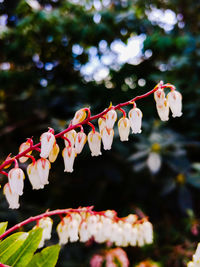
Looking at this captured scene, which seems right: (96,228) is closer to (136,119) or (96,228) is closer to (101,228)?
(101,228)

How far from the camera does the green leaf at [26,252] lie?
726 mm

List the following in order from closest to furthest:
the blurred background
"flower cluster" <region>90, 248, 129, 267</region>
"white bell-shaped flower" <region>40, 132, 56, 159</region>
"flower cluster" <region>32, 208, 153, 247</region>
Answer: "white bell-shaped flower" <region>40, 132, 56, 159</region>, "flower cluster" <region>32, 208, 153, 247</region>, "flower cluster" <region>90, 248, 129, 267</region>, the blurred background

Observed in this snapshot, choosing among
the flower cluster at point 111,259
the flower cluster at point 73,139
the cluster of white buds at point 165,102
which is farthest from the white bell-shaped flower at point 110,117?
the flower cluster at point 111,259

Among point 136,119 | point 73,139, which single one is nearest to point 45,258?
point 73,139

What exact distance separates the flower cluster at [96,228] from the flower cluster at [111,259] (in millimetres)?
643

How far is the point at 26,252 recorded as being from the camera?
2.40 ft

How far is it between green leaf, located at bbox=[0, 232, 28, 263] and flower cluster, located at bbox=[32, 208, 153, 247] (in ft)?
0.63

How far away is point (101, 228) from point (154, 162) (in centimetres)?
87

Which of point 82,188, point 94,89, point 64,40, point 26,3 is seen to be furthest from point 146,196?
point 26,3

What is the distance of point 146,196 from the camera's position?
2.29 meters

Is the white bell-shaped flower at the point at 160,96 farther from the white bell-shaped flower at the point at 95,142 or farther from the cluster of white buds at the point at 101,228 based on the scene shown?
the cluster of white buds at the point at 101,228

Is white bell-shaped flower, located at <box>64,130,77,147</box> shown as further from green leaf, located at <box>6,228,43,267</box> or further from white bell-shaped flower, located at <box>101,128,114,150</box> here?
green leaf, located at <box>6,228,43,267</box>

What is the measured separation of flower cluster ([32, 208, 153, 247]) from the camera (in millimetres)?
957

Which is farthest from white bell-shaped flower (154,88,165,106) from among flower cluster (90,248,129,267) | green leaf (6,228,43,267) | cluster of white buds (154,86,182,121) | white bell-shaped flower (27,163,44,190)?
flower cluster (90,248,129,267)
